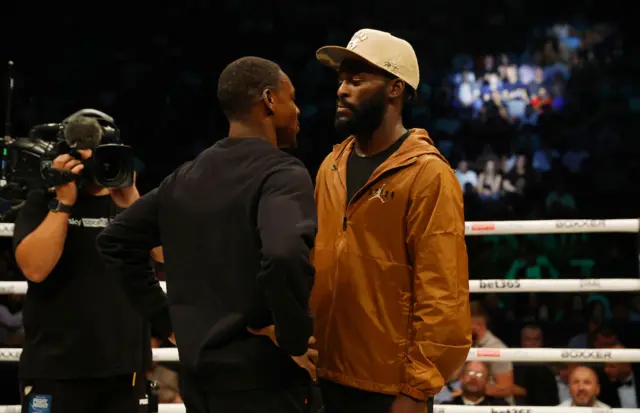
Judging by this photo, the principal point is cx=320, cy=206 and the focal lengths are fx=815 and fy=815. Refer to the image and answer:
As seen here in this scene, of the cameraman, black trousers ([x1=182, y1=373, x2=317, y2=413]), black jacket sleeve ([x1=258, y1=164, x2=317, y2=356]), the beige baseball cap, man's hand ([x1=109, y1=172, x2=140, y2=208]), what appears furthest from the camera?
man's hand ([x1=109, y1=172, x2=140, y2=208])

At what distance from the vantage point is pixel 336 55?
205 centimetres

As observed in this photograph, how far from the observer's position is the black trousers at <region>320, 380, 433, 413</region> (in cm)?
190

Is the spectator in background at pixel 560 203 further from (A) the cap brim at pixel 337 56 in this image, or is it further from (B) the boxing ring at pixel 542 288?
(A) the cap brim at pixel 337 56

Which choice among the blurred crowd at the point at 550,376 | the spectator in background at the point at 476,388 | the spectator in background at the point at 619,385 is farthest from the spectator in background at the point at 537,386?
the spectator in background at the point at 619,385

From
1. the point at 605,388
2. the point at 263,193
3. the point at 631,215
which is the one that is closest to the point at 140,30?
the point at 631,215

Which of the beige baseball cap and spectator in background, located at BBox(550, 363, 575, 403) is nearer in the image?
the beige baseball cap

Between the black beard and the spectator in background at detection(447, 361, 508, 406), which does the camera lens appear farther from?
the spectator in background at detection(447, 361, 508, 406)

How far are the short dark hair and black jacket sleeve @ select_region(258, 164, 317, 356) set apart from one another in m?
0.22

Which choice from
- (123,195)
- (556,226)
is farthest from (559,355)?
(123,195)

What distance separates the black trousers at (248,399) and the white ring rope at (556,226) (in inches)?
56.4

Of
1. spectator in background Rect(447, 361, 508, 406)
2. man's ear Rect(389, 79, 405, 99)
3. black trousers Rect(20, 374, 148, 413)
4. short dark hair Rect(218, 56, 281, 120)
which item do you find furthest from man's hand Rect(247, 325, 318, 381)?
spectator in background Rect(447, 361, 508, 406)

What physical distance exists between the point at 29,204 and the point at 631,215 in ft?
17.1

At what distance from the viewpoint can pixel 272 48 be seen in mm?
7910

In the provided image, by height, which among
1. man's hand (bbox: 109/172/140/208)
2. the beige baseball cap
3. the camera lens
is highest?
the beige baseball cap
